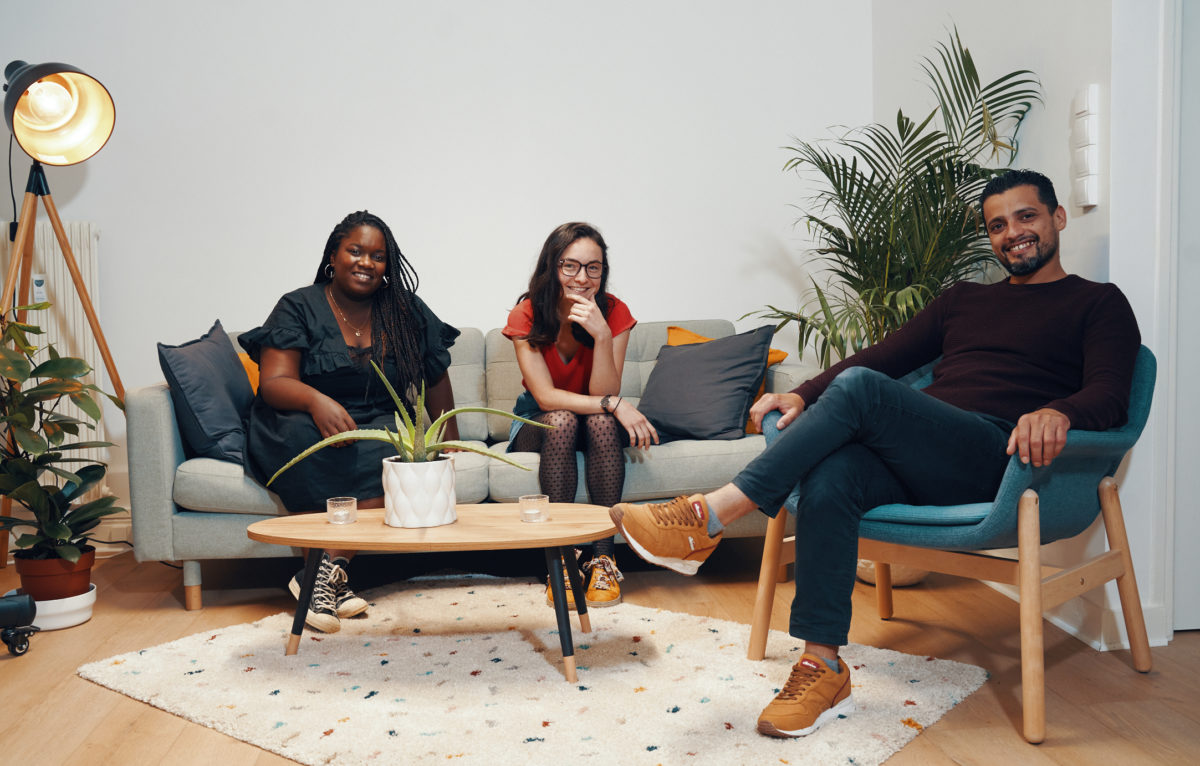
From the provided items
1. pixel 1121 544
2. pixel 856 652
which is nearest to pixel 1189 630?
pixel 1121 544

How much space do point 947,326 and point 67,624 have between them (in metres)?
2.47

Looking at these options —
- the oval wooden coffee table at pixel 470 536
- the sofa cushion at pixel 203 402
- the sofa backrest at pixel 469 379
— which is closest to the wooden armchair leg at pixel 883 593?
the oval wooden coffee table at pixel 470 536

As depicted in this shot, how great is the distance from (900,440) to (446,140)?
2543 mm

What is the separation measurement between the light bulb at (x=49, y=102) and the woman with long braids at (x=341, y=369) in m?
1.18

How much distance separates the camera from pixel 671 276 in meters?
3.84

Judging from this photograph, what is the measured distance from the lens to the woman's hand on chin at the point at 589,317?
2.69 meters

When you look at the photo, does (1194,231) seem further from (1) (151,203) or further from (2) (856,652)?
(1) (151,203)

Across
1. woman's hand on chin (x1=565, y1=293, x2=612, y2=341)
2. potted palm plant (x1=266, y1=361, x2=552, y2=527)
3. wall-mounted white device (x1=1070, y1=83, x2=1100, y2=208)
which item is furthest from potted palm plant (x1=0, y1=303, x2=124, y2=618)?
wall-mounted white device (x1=1070, y1=83, x2=1100, y2=208)

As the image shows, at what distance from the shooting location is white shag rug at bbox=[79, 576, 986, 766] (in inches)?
64.8

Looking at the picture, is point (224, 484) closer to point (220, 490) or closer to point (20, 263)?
point (220, 490)

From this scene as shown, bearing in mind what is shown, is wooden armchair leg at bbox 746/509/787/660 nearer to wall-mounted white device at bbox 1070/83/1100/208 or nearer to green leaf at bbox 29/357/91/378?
wall-mounted white device at bbox 1070/83/1100/208

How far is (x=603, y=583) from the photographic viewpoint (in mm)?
2564

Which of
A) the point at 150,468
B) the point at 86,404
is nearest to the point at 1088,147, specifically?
the point at 150,468

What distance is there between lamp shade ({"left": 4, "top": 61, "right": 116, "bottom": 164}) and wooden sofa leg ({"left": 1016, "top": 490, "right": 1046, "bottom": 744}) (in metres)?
3.09
